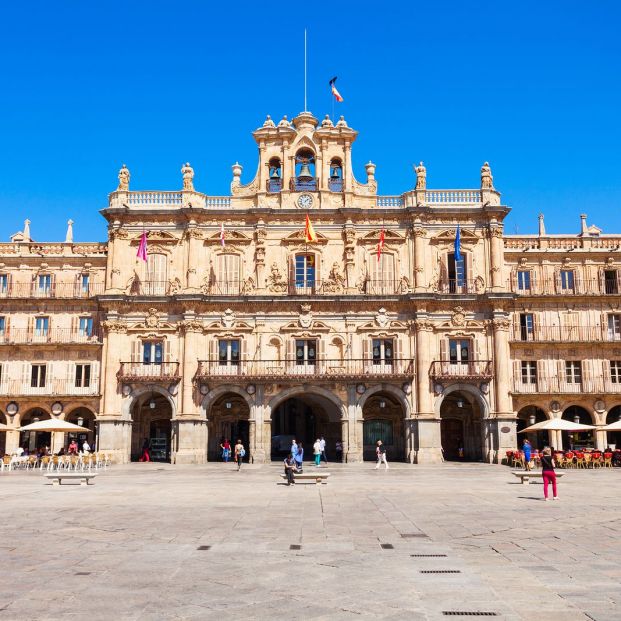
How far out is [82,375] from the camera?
50781 mm

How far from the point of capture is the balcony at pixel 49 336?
51125mm

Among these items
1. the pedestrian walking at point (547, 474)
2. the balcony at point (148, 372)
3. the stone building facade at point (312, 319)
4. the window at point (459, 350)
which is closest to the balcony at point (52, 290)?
the stone building facade at point (312, 319)

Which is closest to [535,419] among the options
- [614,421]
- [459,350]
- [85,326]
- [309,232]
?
[614,421]

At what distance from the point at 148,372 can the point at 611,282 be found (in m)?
32.5

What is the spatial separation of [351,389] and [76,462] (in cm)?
1767

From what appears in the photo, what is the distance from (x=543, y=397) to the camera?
166 ft

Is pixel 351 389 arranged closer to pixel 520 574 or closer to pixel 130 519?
pixel 130 519

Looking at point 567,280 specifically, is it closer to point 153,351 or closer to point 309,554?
point 153,351

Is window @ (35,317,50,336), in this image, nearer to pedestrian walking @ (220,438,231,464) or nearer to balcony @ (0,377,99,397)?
balcony @ (0,377,99,397)

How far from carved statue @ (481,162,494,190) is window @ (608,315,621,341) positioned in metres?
12.3

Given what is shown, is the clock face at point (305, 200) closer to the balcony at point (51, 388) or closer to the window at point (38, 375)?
the balcony at point (51, 388)

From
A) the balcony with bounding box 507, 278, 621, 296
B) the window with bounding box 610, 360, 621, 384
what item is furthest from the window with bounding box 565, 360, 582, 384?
the balcony with bounding box 507, 278, 621, 296

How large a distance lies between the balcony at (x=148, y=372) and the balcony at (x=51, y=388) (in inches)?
114

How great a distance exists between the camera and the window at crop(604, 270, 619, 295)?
52.6m
